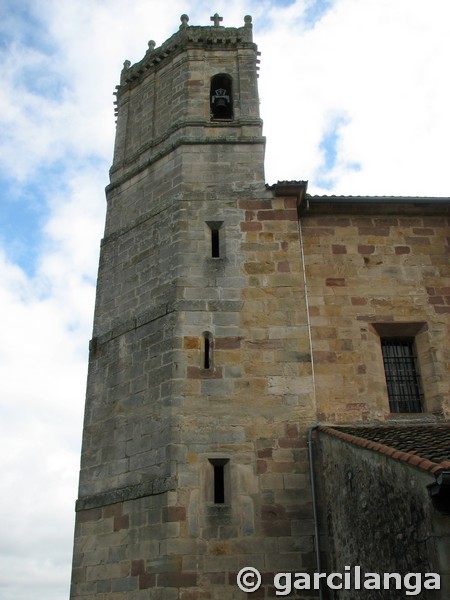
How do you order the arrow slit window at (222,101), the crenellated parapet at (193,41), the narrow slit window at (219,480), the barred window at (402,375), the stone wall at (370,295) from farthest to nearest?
1. the crenellated parapet at (193,41)
2. the arrow slit window at (222,101)
3. the barred window at (402,375)
4. the stone wall at (370,295)
5. the narrow slit window at (219,480)

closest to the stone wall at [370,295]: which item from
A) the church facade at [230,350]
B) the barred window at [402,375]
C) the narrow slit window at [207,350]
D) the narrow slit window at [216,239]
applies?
the church facade at [230,350]

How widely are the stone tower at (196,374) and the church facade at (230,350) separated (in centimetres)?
2

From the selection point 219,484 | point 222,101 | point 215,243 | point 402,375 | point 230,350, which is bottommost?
point 219,484

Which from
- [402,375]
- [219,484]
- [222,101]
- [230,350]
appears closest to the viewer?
[219,484]

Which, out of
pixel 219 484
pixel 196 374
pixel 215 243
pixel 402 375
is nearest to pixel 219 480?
pixel 219 484

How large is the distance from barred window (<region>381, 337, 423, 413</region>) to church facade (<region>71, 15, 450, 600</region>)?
3cm

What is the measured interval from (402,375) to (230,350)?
2.76 metres

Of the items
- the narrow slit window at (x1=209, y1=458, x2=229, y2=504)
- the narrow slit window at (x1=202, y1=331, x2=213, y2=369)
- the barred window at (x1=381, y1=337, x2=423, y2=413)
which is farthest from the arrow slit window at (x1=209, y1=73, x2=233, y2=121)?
the narrow slit window at (x1=209, y1=458, x2=229, y2=504)

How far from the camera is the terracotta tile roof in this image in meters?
5.18

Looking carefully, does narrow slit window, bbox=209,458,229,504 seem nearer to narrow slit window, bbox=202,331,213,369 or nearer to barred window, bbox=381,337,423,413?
narrow slit window, bbox=202,331,213,369

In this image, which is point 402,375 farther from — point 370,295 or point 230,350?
point 230,350

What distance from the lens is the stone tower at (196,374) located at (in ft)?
25.3

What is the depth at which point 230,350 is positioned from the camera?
29.4ft

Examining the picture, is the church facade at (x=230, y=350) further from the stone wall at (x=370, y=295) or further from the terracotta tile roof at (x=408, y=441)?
the terracotta tile roof at (x=408, y=441)
